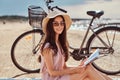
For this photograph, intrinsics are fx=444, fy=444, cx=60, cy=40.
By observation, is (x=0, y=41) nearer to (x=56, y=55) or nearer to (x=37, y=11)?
(x=37, y=11)

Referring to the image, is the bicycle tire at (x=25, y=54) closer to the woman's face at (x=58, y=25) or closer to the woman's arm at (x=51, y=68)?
the woman's face at (x=58, y=25)

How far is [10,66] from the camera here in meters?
6.64

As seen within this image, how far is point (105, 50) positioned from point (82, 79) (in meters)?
2.26

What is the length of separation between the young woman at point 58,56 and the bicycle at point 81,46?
5.95ft

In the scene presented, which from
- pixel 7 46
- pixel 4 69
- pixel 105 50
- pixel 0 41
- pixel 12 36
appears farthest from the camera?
pixel 12 36

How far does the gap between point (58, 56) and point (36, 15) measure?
7.31 ft

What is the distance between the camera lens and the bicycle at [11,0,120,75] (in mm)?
5836

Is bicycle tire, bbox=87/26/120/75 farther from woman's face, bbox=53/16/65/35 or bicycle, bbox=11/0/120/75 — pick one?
woman's face, bbox=53/16/65/35

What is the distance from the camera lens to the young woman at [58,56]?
3691mm

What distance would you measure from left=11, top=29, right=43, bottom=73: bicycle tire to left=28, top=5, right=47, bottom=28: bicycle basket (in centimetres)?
10

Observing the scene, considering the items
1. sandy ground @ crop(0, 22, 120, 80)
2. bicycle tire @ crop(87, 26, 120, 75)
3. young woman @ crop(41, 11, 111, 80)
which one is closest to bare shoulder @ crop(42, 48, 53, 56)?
young woman @ crop(41, 11, 111, 80)

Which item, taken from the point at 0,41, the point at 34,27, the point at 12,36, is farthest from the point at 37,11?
the point at 12,36

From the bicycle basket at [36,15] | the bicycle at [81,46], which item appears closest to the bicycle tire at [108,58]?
the bicycle at [81,46]

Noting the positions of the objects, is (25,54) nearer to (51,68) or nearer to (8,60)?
(8,60)
